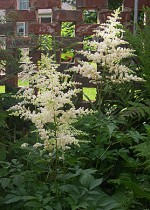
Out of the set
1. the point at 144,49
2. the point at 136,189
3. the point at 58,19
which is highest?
the point at 58,19

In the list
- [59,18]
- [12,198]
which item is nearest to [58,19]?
[59,18]

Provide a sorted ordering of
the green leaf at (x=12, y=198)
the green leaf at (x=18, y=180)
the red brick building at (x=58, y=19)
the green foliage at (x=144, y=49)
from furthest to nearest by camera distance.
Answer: the red brick building at (x=58, y=19), the green foliage at (x=144, y=49), the green leaf at (x=18, y=180), the green leaf at (x=12, y=198)

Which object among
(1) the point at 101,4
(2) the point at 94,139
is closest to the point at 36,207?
(2) the point at 94,139

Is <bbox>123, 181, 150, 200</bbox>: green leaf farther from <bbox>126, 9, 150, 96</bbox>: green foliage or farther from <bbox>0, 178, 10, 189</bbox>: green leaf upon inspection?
<bbox>126, 9, 150, 96</bbox>: green foliage

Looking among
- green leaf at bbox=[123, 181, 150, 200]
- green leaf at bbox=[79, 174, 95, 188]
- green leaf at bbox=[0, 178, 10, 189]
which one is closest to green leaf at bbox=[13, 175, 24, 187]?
green leaf at bbox=[0, 178, 10, 189]

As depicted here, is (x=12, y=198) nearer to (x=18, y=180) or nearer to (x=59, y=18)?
(x=18, y=180)

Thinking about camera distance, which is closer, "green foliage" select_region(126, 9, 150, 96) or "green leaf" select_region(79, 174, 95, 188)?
"green leaf" select_region(79, 174, 95, 188)

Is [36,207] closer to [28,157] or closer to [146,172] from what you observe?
[28,157]

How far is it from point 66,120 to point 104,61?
2.35ft

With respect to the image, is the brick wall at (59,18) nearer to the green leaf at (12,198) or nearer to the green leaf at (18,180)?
the green leaf at (18,180)

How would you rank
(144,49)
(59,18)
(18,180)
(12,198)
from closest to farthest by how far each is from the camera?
(12,198) < (18,180) < (144,49) < (59,18)

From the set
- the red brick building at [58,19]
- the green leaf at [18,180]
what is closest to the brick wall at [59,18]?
the red brick building at [58,19]

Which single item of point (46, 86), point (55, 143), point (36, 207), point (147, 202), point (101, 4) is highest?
point (101, 4)

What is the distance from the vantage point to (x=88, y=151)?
2295mm
